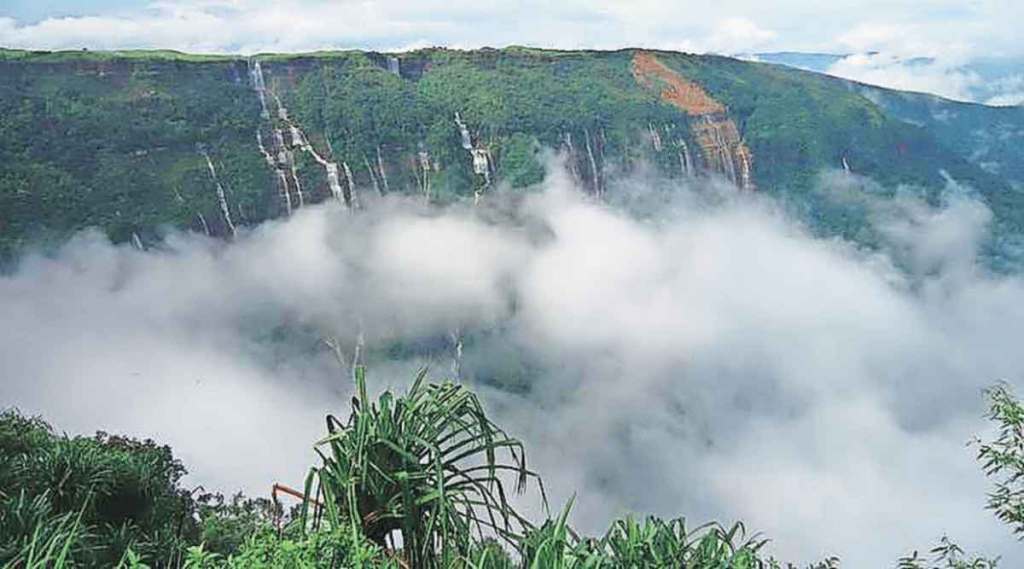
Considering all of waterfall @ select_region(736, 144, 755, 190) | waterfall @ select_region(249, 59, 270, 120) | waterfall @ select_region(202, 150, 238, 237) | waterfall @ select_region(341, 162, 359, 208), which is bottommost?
waterfall @ select_region(736, 144, 755, 190)

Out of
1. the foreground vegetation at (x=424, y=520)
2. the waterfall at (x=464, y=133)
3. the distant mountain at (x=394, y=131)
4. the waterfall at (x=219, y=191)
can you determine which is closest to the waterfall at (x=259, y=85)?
the distant mountain at (x=394, y=131)

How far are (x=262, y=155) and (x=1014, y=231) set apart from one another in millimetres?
66074

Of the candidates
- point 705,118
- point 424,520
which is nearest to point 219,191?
point 705,118

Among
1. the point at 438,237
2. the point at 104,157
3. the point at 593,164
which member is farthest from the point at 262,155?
the point at 593,164

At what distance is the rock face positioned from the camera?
8606cm

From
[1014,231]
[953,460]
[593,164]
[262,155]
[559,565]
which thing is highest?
[559,565]

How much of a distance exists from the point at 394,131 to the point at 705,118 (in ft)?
94.4

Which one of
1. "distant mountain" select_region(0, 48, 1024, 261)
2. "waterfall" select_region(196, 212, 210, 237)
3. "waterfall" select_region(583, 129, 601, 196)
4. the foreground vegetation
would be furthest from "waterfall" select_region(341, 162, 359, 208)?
the foreground vegetation

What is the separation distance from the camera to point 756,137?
86875 mm

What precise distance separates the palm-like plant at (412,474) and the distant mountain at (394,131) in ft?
180

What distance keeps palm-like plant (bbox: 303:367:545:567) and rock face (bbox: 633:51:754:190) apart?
84.3 metres

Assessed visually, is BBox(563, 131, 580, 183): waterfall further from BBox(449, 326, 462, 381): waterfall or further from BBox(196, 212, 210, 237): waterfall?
BBox(196, 212, 210, 237): waterfall

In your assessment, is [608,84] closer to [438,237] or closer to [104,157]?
[438,237]

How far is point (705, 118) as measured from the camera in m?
87.2
